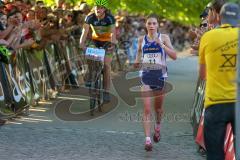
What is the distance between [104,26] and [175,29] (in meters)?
39.7

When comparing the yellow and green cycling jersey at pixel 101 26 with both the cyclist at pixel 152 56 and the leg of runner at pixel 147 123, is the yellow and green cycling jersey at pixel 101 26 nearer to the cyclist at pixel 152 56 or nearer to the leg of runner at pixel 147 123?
the cyclist at pixel 152 56

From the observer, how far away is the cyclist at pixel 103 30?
A: 42.4 ft

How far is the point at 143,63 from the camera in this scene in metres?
9.55

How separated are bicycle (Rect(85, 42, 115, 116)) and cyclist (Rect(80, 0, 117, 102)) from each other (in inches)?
4.3

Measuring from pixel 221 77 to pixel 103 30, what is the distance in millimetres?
7018

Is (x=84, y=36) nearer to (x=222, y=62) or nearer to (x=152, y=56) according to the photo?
(x=152, y=56)

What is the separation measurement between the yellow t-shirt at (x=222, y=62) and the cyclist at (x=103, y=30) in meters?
6.67

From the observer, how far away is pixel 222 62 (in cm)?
623

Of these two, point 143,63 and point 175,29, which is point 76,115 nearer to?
point 143,63

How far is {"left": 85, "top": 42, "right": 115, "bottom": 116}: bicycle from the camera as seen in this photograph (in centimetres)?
1255

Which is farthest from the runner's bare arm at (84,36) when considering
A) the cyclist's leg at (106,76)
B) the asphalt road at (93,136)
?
the asphalt road at (93,136)

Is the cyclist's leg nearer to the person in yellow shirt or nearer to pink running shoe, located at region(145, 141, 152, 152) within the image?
pink running shoe, located at region(145, 141, 152, 152)

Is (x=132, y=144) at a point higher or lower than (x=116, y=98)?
higher

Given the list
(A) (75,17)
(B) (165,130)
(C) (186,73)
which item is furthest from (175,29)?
(B) (165,130)
